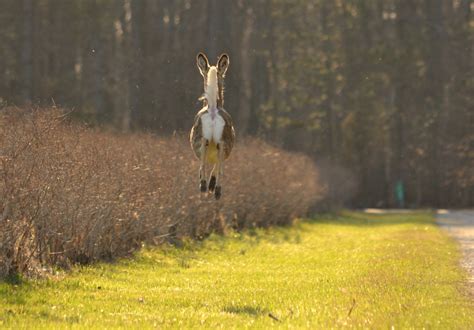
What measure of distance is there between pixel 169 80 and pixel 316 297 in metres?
30.2

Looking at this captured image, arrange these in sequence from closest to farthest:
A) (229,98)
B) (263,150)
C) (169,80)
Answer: (263,150) → (169,80) → (229,98)

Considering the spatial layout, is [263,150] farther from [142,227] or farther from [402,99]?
[402,99]

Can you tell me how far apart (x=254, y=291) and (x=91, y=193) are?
3.95m

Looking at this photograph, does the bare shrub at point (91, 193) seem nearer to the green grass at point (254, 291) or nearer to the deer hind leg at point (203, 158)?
the green grass at point (254, 291)

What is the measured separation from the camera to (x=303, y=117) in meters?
70.4

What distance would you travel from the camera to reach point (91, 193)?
61.4 ft

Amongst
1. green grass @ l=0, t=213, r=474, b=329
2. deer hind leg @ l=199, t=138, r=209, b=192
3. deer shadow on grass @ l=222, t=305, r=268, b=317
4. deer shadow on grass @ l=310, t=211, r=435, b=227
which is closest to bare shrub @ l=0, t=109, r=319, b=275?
green grass @ l=0, t=213, r=474, b=329

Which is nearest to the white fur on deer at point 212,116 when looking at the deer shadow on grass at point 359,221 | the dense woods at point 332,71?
the deer shadow on grass at point 359,221

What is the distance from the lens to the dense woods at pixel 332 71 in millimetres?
62938

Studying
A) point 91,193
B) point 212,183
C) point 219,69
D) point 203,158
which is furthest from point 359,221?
point 203,158

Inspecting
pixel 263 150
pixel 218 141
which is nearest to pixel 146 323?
pixel 218 141

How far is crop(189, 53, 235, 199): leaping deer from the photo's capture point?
49.5 feet

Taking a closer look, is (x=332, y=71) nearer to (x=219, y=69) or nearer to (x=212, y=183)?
(x=212, y=183)

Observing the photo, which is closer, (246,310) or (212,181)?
(246,310)
